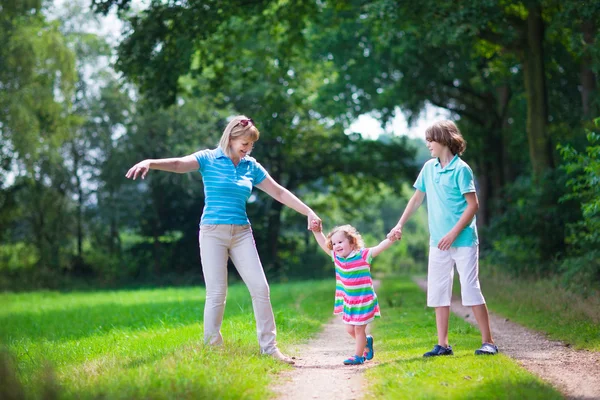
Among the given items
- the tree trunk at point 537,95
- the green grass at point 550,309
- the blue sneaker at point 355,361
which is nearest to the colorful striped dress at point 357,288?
the blue sneaker at point 355,361

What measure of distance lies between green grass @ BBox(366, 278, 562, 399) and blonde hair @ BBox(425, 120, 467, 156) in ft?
6.86

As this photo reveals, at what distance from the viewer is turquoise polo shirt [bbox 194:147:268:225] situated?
24.7 feet

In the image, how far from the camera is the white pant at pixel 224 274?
24.7 ft

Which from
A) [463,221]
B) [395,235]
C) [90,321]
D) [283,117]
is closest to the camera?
[463,221]

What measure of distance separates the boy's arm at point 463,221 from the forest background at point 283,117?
436 cm

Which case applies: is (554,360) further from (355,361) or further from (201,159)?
(201,159)

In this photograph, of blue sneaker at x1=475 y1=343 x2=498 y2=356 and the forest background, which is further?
the forest background

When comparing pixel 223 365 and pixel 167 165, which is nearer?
pixel 223 365

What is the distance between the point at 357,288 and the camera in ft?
25.1

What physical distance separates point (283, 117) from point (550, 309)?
13.8 meters

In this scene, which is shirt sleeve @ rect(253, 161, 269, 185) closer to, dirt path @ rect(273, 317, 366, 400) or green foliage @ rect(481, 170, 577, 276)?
dirt path @ rect(273, 317, 366, 400)

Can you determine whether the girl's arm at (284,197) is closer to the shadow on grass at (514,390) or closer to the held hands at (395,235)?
the held hands at (395,235)

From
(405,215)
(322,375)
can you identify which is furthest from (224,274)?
(405,215)

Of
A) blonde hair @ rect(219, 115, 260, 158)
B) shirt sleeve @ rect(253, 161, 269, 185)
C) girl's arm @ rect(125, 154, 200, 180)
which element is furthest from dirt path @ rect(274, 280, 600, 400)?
blonde hair @ rect(219, 115, 260, 158)
